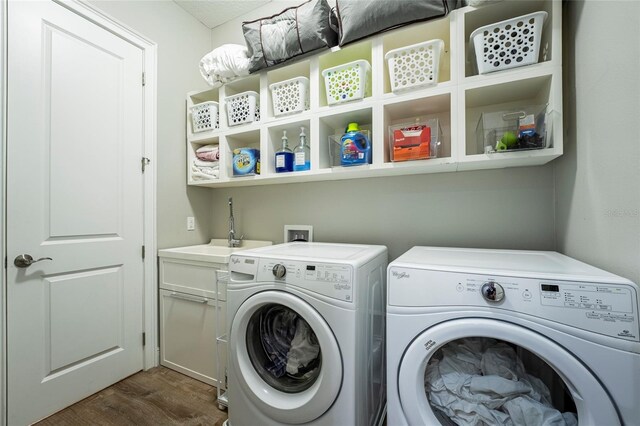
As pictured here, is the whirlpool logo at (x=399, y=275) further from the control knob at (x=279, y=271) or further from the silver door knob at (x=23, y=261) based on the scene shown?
the silver door knob at (x=23, y=261)

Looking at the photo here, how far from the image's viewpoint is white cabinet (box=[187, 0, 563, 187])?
3.76 ft

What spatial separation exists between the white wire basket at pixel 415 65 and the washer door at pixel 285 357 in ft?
3.85

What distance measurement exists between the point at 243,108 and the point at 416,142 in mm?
1198

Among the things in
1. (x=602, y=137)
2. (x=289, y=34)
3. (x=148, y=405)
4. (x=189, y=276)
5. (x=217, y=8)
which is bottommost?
(x=148, y=405)

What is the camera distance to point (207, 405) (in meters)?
1.53

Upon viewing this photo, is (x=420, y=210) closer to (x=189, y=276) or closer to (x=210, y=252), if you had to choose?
(x=210, y=252)

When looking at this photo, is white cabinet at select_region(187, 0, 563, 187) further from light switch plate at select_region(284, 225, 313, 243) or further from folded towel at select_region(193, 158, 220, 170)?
light switch plate at select_region(284, 225, 313, 243)

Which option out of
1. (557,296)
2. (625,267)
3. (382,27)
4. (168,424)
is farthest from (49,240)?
(625,267)

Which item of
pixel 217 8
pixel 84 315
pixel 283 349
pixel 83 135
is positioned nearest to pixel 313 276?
pixel 283 349

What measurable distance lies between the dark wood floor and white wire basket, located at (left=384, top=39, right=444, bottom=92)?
2.02 m

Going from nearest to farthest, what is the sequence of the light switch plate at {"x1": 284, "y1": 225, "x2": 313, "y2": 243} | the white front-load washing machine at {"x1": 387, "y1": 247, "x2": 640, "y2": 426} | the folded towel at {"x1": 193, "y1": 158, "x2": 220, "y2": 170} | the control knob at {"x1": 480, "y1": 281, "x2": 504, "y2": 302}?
the white front-load washing machine at {"x1": 387, "y1": 247, "x2": 640, "y2": 426} < the control knob at {"x1": 480, "y1": 281, "x2": 504, "y2": 302} < the light switch plate at {"x1": 284, "y1": 225, "x2": 313, "y2": 243} < the folded towel at {"x1": 193, "y1": 158, "x2": 220, "y2": 170}

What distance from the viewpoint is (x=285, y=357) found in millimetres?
1288

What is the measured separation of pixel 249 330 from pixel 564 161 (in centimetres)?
168

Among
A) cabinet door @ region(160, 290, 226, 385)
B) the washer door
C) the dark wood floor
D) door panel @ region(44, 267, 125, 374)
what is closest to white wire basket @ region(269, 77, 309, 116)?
the washer door
